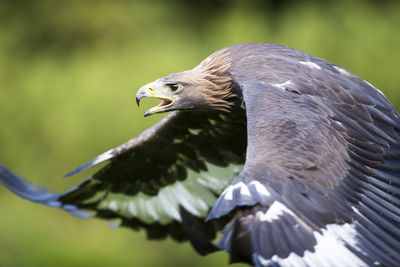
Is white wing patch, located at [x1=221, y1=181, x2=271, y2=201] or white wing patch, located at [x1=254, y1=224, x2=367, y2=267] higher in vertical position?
white wing patch, located at [x1=221, y1=181, x2=271, y2=201]

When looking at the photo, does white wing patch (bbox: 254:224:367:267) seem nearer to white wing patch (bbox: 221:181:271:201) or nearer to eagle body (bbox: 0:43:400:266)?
eagle body (bbox: 0:43:400:266)

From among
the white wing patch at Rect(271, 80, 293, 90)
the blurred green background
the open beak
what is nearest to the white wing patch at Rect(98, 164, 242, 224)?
the open beak

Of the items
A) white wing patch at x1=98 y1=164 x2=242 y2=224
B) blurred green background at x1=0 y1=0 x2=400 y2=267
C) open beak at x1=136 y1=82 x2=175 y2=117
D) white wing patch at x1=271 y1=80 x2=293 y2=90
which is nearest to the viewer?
white wing patch at x1=271 y1=80 x2=293 y2=90

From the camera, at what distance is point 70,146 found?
6602mm

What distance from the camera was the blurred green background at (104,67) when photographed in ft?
20.4

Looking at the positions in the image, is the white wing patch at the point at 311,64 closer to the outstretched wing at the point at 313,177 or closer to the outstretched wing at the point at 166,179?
the outstretched wing at the point at 313,177

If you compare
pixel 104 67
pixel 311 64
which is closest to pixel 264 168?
pixel 311 64

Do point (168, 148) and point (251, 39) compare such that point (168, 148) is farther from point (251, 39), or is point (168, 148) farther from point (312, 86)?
point (251, 39)

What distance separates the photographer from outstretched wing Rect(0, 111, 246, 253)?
4027mm

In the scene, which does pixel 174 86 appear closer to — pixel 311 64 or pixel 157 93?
pixel 157 93

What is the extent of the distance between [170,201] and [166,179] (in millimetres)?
131

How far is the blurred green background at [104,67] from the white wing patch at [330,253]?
3.06 metres

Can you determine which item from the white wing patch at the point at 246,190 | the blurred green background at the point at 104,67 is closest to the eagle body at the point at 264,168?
the white wing patch at the point at 246,190

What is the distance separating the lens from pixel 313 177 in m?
2.83
